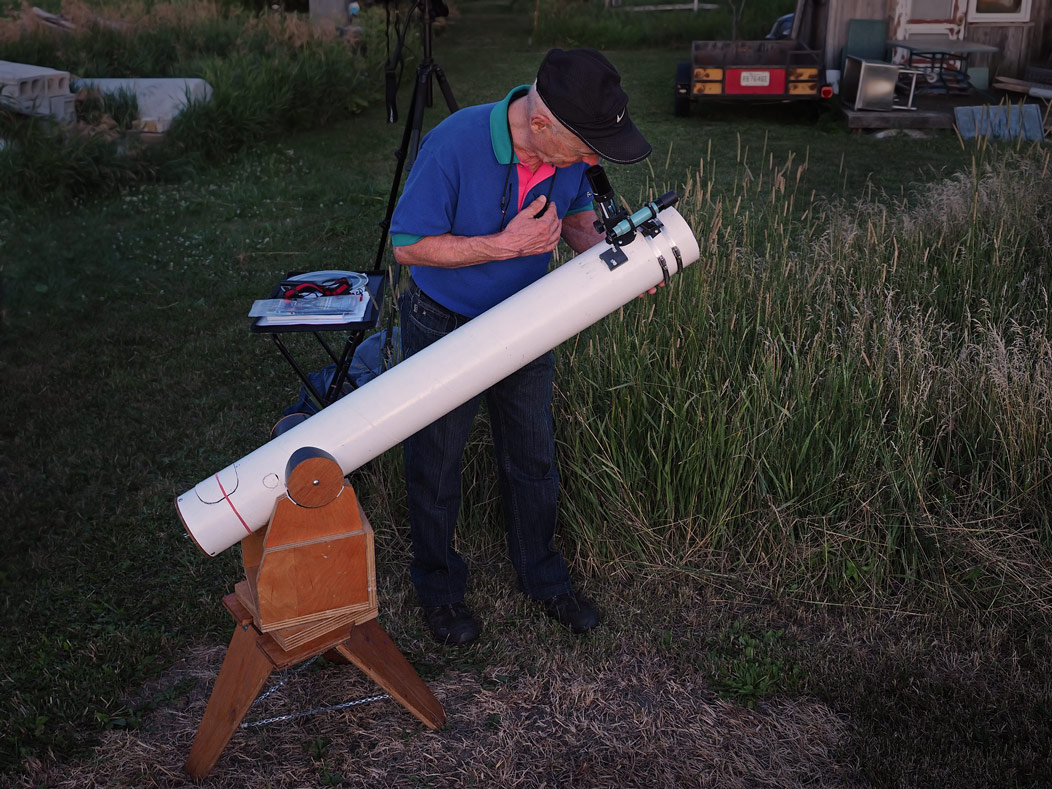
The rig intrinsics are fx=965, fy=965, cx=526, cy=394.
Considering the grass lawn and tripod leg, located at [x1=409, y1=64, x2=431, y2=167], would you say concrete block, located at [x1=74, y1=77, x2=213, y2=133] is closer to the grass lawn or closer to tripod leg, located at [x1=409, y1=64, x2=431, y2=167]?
the grass lawn

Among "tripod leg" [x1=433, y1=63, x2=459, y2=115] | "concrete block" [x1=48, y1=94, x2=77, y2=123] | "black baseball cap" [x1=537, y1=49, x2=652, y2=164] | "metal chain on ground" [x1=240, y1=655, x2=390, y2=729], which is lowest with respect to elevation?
"metal chain on ground" [x1=240, y1=655, x2=390, y2=729]

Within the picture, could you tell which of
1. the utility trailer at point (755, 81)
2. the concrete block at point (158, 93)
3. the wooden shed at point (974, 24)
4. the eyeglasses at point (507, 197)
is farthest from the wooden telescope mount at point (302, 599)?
the wooden shed at point (974, 24)

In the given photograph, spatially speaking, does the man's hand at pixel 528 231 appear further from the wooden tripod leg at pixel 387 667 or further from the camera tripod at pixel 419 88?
the camera tripod at pixel 419 88

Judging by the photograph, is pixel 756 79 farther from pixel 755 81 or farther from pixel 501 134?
pixel 501 134

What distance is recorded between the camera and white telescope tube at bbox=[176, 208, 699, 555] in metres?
2.29

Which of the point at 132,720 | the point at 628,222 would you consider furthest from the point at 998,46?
the point at 132,720

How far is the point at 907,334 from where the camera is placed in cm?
391

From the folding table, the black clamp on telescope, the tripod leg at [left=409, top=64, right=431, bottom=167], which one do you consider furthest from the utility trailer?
the black clamp on telescope

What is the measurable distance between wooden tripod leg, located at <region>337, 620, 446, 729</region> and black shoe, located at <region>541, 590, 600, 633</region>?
0.63 m

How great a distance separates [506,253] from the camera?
2.48 metres

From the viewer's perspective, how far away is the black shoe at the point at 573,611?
324 centimetres

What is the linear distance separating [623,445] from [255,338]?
9.55ft

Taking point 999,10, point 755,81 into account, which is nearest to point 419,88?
point 755,81

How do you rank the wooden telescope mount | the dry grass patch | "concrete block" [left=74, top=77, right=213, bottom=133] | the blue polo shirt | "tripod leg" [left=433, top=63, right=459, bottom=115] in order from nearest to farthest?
the wooden telescope mount → the blue polo shirt → the dry grass patch → "tripod leg" [left=433, top=63, right=459, bottom=115] → "concrete block" [left=74, top=77, right=213, bottom=133]
